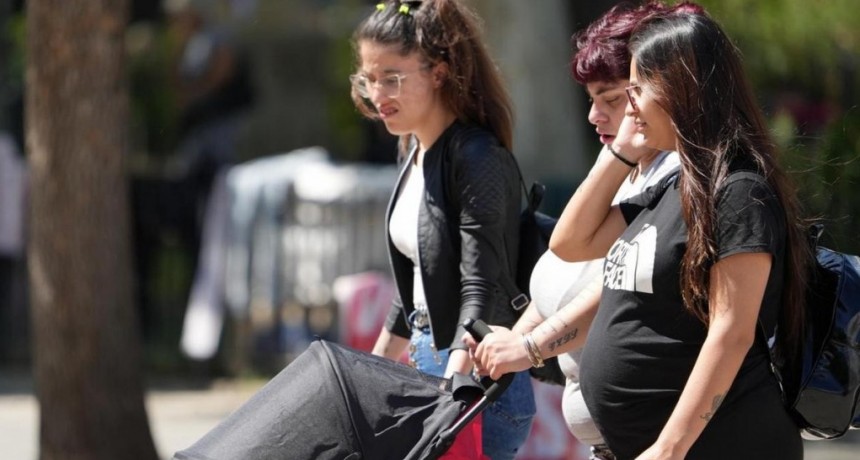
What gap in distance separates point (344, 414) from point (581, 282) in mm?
818

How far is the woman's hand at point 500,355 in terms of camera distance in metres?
3.39

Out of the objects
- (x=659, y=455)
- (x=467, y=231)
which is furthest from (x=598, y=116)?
(x=659, y=455)

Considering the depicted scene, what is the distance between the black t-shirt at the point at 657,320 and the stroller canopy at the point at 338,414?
0.36 m

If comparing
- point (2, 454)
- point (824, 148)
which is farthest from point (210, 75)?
point (824, 148)

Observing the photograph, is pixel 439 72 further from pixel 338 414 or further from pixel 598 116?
pixel 338 414

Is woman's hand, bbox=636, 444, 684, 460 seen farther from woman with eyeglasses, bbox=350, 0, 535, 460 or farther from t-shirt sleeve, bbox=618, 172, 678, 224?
woman with eyeglasses, bbox=350, 0, 535, 460

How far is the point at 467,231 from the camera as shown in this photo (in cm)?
387

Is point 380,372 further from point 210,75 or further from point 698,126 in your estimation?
point 210,75

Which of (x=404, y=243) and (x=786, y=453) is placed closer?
(x=786, y=453)

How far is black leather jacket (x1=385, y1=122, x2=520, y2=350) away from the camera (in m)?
3.84

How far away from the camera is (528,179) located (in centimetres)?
986

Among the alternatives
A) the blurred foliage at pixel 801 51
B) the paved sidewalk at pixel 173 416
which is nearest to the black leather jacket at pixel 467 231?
the blurred foliage at pixel 801 51

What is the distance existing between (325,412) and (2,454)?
19.8 feet

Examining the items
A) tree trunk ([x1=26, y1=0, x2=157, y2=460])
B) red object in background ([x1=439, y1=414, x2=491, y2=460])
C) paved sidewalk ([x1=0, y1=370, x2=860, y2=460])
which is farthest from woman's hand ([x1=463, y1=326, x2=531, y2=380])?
paved sidewalk ([x1=0, y1=370, x2=860, y2=460])
